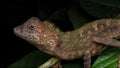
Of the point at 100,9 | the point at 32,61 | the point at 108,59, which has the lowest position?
the point at 32,61

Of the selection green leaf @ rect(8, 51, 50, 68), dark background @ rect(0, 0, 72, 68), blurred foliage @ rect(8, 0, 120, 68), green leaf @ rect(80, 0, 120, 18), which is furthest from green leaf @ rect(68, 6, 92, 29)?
dark background @ rect(0, 0, 72, 68)

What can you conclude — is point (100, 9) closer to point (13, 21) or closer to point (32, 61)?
point (32, 61)

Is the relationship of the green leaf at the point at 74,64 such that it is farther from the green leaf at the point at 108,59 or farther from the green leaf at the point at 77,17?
the green leaf at the point at 108,59

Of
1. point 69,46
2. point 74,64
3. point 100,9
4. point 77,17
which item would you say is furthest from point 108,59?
point 77,17

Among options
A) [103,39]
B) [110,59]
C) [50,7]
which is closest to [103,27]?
[103,39]

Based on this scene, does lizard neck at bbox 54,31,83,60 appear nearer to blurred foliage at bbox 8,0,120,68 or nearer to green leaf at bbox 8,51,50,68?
blurred foliage at bbox 8,0,120,68

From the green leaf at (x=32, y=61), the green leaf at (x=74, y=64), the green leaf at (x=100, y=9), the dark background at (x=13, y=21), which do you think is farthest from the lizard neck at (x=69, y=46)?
the dark background at (x=13, y=21)

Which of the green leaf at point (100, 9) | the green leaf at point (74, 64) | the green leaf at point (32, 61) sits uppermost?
the green leaf at point (100, 9)
